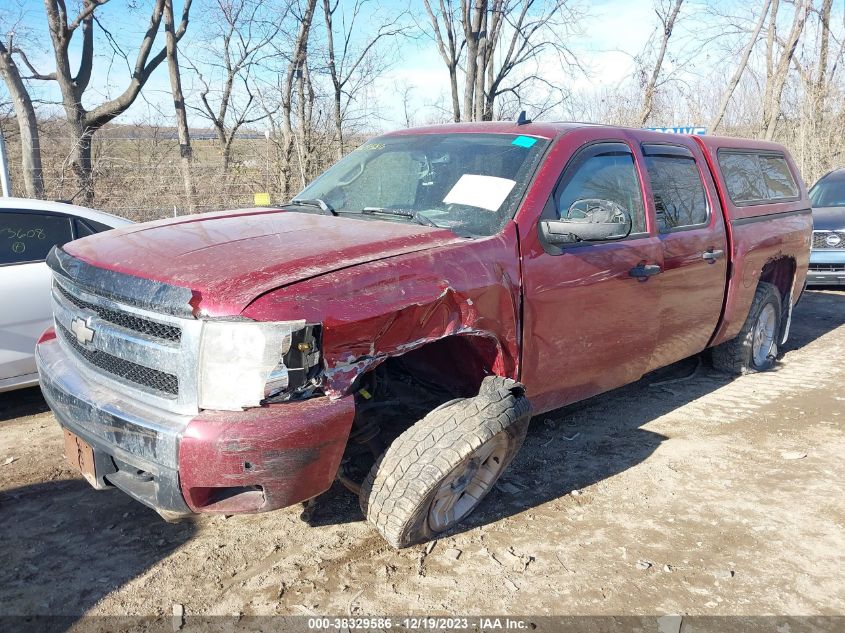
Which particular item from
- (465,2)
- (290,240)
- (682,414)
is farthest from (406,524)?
(465,2)

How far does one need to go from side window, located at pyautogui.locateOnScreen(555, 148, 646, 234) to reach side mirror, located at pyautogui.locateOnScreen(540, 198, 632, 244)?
3.5 inches

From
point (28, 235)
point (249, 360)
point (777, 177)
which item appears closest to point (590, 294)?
point (249, 360)

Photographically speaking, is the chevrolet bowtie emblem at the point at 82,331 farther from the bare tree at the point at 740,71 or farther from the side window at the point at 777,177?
the bare tree at the point at 740,71

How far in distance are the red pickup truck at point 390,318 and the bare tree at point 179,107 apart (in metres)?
8.18

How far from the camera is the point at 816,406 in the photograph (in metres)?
5.04

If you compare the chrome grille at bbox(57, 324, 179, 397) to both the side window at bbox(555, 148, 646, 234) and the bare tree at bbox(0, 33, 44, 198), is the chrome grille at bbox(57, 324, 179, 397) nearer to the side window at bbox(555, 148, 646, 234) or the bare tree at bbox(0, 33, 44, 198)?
the side window at bbox(555, 148, 646, 234)

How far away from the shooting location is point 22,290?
14.6 feet

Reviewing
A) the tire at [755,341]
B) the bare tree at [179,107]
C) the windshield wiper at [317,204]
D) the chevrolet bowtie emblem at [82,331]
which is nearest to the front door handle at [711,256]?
the tire at [755,341]

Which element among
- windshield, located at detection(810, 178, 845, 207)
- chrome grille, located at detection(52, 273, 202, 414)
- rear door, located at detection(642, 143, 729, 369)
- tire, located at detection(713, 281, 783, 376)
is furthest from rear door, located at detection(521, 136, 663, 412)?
windshield, located at detection(810, 178, 845, 207)

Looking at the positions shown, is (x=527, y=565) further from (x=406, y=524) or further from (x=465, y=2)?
(x=465, y=2)

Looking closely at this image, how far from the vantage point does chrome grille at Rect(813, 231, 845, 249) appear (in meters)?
9.17

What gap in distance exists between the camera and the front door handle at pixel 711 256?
14.6ft

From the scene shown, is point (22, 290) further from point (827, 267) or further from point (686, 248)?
point (827, 267)

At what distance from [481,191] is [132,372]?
72.9 inches
